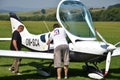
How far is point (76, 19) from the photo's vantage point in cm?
1144

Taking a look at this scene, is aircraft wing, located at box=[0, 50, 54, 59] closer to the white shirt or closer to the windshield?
the white shirt

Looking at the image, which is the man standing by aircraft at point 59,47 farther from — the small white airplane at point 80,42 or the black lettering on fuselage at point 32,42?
the black lettering on fuselage at point 32,42

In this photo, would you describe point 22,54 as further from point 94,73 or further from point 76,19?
point 94,73

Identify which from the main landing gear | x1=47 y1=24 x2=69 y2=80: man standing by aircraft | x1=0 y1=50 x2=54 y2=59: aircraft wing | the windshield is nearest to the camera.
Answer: x1=0 y1=50 x2=54 y2=59: aircraft wing

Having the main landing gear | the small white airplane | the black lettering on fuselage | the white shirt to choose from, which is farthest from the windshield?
the black lettering on fuselage

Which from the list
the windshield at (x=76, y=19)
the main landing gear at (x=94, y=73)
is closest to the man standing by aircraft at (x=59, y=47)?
the windshield at (x=76, y=19)

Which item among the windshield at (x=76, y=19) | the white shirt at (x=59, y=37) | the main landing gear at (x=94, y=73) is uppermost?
the windshield at (x=76, y=19)

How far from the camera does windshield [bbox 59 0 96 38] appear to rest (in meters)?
11.2

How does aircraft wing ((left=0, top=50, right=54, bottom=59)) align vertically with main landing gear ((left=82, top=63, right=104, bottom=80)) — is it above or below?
above

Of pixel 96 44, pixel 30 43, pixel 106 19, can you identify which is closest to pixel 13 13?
pixel 30 43

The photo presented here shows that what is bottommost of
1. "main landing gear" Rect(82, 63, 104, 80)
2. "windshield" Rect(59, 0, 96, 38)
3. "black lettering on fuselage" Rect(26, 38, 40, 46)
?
"main landing gear" Rect(82, 63, 104, 80)

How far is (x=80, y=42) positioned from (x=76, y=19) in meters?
1.14

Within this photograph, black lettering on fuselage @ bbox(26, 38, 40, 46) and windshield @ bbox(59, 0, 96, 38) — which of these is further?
black lettering on fuselage @ bbox(26, 38, 40, 46)

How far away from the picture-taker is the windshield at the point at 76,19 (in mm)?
11164
